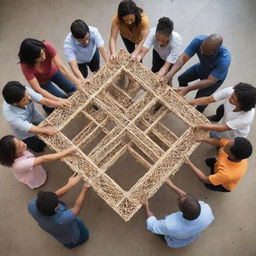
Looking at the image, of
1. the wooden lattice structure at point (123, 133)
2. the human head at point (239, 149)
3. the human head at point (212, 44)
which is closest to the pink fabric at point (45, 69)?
the wooden lattice structure at point (123, 133)

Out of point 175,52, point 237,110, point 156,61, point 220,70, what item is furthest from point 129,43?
point 237,110

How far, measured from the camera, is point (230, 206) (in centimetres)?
331

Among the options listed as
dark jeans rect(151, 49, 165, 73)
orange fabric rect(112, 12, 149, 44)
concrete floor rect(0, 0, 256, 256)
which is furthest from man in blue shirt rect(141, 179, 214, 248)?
orange fabric rect(112, 12, 149, 44)

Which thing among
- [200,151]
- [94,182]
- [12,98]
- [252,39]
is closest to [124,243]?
[94,182]

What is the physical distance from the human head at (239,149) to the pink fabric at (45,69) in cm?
192

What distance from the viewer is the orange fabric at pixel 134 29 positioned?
291cm

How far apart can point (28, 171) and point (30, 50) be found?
1.20 metres

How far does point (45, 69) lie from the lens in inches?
114

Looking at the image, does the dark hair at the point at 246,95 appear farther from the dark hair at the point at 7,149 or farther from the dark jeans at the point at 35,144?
the dark jeans at the point at 35,144

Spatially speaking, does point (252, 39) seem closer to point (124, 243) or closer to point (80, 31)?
point (80, 31)

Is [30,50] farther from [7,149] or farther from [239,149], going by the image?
[239,149]

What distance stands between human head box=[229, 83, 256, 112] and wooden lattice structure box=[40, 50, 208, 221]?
357 millimetres

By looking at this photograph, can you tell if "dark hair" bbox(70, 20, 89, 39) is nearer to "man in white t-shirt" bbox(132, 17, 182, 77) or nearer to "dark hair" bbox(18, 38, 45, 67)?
"dark hair" bbox(18, 38, 45, 67)

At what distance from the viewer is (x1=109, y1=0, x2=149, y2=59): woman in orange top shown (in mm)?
2674
